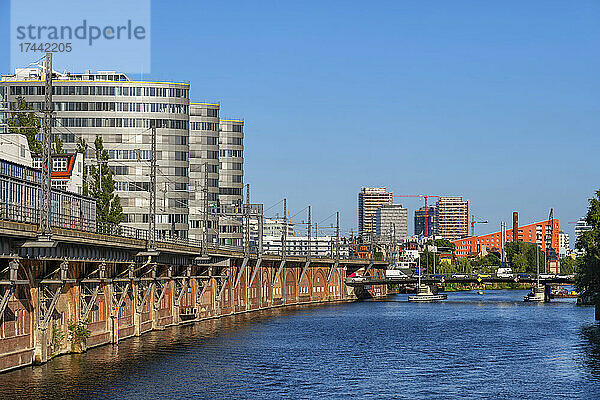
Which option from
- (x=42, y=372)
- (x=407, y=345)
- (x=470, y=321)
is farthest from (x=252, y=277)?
(x=42, y=372)

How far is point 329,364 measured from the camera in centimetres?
9494

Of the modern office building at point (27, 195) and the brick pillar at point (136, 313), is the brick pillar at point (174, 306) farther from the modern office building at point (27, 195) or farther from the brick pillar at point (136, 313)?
the brick pillar at point (136, 313)

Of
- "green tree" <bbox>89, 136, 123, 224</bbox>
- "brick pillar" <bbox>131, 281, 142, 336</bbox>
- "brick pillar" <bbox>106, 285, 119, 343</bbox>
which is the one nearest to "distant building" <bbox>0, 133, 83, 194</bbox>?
"green tree" <bbox>89, 136, 123, 224</bbox>

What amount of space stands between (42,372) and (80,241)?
11475 millimetres

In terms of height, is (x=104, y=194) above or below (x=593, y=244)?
above

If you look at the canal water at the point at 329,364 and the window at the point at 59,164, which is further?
the window at the point at 59,164

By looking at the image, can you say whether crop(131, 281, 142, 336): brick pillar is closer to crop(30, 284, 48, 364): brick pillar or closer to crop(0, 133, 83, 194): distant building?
crop(0, 133, 83, 194): distant building

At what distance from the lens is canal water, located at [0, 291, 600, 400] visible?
74438mm

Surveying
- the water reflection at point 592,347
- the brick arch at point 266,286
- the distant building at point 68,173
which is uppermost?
the distant building at point 68,173

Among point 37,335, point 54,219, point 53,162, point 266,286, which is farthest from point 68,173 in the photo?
point 266,286

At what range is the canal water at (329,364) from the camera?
74438 millimetres

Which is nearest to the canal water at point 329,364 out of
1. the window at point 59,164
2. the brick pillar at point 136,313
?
the brick pillar at point 136,313

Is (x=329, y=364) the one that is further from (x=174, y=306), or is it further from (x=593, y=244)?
(x=593, y=244)

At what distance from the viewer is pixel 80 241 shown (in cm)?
8300
